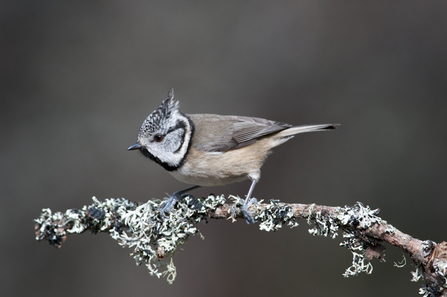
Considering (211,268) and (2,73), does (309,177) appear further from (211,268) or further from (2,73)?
(2,73)

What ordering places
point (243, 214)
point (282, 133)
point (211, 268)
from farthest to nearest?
point (211, 268)
point (282, 133)
point (243, 214)

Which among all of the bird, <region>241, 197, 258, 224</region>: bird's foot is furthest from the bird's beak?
<region>241, 197, 258, 224</region>: bird's foot

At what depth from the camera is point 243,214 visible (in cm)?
235

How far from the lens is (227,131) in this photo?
304cm

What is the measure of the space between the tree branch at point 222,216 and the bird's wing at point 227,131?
1.86 ft

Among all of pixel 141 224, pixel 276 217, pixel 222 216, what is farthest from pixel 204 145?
pixel 276 217

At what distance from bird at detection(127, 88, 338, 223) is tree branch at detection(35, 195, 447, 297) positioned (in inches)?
8.5

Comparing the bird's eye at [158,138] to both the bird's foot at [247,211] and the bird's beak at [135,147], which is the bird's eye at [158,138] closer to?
the bird's beak at [135,147]

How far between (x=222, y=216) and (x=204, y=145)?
0.67 metres

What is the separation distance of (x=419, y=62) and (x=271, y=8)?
1.98 m

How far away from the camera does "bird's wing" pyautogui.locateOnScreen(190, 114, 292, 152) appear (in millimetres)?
2877

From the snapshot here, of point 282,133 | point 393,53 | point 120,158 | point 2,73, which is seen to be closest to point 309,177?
point 282,133

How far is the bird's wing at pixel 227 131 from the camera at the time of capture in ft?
9.44

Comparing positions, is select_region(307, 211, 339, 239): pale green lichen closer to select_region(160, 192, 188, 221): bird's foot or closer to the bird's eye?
select_region(160, 192, 188, 221): bird's foot
